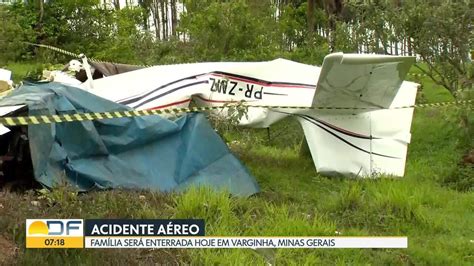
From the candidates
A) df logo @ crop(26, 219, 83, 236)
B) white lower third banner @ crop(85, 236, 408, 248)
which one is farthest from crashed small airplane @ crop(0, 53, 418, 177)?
df logo @ crop(26, 219, 83, 236)

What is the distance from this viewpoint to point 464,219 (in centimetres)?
635

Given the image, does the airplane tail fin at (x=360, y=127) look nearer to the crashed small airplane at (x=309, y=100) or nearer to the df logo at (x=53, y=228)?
the crashed small airplane at (x=309, y=100)

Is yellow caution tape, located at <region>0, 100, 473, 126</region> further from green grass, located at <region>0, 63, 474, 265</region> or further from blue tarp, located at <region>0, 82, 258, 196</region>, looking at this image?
green grass, located at <region>0, 63, 474, 265</region>

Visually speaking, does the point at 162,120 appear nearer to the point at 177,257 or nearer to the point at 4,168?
the point at 4,168

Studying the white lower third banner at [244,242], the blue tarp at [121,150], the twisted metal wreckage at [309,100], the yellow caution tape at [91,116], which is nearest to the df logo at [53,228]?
the white lower third banner at [244,242]

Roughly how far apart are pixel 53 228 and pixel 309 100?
4177 mm

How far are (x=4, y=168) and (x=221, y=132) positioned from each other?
2.49m

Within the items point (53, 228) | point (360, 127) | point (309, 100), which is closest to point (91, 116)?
point (53, 228)

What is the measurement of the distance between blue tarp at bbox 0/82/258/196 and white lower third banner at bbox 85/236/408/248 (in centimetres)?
139

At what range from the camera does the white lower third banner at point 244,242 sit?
4.47 metres

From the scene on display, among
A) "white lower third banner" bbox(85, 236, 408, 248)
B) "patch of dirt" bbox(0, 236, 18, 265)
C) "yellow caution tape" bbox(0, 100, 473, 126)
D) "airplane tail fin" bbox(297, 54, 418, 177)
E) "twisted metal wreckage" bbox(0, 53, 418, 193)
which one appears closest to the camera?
"patch of dirt" bbox(0, 236, 18, 265)

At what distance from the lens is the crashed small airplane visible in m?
7.57

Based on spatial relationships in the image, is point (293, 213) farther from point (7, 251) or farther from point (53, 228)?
point (7, 251)

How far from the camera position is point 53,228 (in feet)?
14.9
